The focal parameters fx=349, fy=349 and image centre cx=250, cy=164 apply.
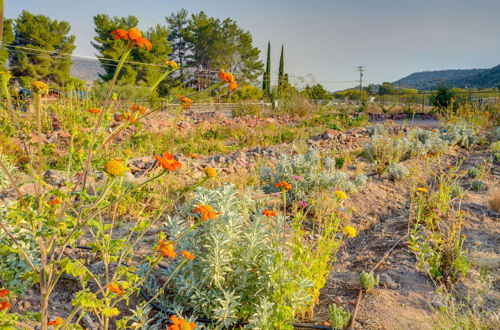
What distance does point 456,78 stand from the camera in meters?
100

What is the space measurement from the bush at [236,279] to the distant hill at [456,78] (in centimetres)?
1840

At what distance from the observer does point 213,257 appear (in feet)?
5.52

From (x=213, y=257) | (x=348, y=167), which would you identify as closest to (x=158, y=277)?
(x=213, y=257)

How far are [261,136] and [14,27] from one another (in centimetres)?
2661

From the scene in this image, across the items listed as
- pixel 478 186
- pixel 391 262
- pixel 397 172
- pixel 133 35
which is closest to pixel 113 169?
pixel 133 35

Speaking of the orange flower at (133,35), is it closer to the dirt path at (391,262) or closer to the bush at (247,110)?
the dirt path at (391,262)

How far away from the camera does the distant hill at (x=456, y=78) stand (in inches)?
2720

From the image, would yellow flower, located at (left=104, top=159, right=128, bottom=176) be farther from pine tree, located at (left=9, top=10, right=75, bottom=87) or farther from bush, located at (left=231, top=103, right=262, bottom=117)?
pine tree, located at (left=9, top=10, right=75, bottom=87)

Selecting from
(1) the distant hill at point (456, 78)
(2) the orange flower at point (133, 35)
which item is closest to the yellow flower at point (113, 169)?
(2) the orange flower at point (133, 35)

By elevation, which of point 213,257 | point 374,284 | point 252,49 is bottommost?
point 374,284

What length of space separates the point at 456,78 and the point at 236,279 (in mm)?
117560

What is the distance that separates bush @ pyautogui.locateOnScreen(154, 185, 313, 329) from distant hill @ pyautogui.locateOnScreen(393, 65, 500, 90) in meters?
18.4

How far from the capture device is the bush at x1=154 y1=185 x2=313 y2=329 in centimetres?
160

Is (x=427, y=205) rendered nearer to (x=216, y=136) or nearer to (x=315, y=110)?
(x=216, y=136)
